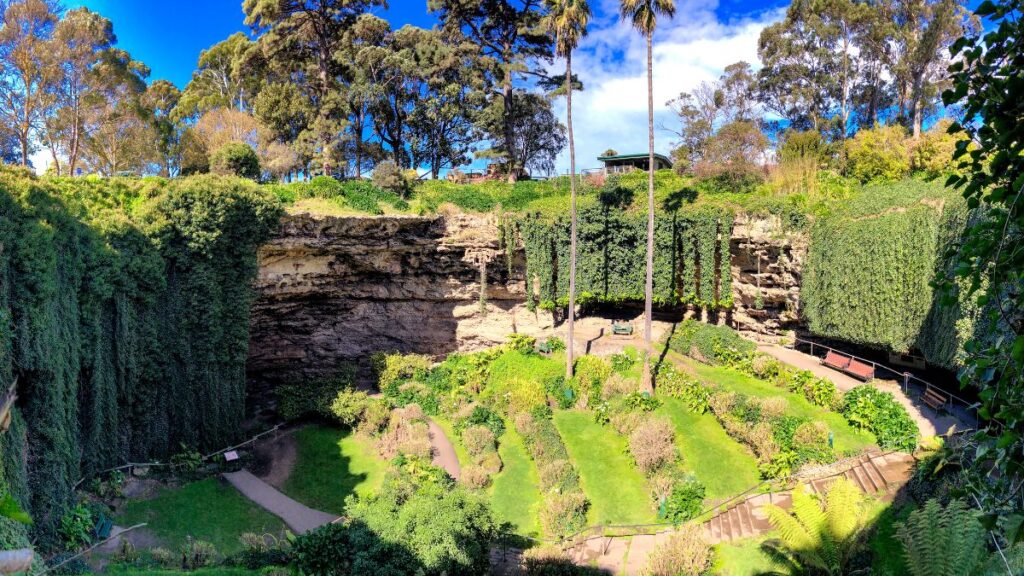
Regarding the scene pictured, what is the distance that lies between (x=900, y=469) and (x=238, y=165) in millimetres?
26675

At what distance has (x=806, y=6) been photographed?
35312mm

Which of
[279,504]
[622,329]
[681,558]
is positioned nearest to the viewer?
[681,558]

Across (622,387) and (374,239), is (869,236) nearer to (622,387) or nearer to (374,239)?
(622,387)

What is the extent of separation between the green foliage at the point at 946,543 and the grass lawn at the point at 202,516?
15228 millimetres

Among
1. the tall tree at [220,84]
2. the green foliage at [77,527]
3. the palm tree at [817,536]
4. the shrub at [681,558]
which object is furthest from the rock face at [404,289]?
the tall tree at [220,84]

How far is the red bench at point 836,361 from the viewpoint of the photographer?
21.3 meters

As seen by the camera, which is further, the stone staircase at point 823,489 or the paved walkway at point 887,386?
the paved walkway at point 887,386

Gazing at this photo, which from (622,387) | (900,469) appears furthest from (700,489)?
(622,387)

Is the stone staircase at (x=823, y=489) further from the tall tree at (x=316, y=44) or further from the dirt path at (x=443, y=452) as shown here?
the tall tree at (x=316, y=44)

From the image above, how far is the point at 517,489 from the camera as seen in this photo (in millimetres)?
18422

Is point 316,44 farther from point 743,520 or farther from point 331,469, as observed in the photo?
point 743,520

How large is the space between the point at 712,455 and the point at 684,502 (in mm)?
3000

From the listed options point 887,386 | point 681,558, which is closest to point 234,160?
point 681,558

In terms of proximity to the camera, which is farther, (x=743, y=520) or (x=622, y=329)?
(x=622, y=329)
